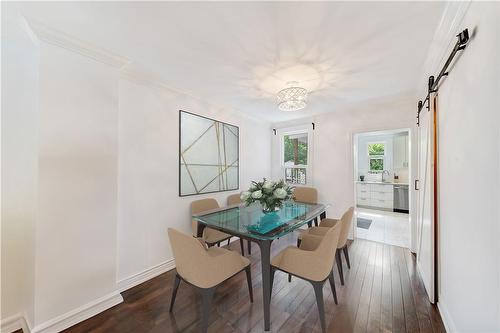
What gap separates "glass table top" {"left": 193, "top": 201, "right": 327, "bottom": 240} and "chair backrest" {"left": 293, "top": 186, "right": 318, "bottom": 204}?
2.62ft

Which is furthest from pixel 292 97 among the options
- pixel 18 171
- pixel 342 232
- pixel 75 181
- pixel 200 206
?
pixel 18 171

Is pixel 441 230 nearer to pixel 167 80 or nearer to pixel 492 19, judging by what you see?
pixel 492 19

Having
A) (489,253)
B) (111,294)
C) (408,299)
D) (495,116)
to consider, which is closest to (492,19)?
(495,116)

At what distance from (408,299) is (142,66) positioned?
12.0ft

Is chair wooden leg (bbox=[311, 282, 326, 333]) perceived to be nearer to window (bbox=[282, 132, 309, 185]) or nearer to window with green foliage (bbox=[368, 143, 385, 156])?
window (bbox=[282, 132, 309, 185])

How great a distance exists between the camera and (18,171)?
5.34 feet

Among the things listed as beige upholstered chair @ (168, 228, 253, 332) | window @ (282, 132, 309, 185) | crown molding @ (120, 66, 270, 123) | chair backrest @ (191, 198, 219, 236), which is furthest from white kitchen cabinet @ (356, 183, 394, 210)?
beige upholstered chair @ (168, 228, 253, 332)

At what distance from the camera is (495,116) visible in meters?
0.90

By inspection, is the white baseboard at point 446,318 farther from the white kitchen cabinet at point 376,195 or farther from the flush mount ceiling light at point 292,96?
the white kitchen cabinet at point 376,195

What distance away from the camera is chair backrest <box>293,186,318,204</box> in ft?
11.4

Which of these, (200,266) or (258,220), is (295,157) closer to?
(258,220)

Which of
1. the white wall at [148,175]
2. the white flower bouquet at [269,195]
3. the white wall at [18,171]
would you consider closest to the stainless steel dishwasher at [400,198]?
the white flower bouquet at [269,195]

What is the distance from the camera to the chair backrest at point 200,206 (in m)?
2.63

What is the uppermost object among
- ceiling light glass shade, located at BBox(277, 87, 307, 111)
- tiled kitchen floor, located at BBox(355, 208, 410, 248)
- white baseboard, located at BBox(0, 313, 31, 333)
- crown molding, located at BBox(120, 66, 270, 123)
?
crown molding, located at BBox(120, 66, 270, 123)
